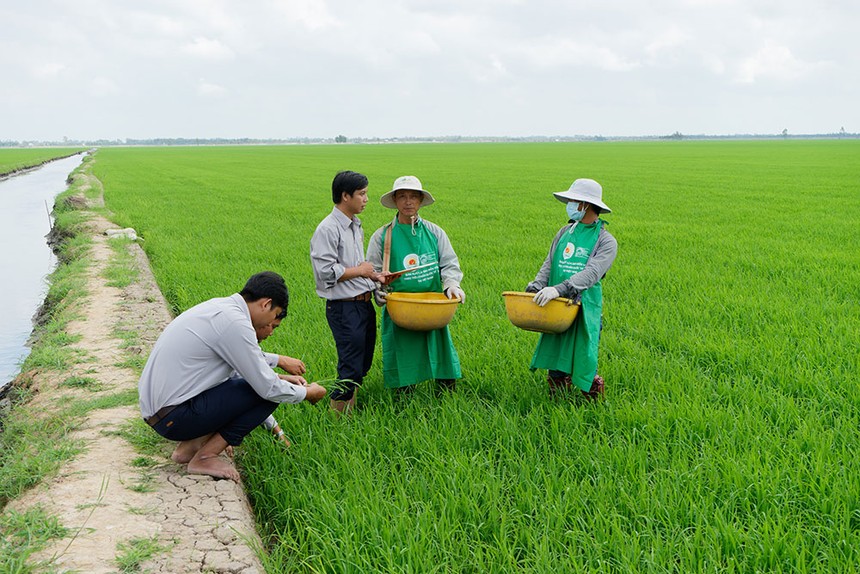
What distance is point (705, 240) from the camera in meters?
8.77

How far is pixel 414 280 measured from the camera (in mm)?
3490

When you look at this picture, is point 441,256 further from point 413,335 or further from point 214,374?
point 214,374

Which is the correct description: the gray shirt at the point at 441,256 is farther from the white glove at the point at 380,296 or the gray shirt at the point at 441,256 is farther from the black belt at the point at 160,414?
the black belt at the point at 160,414

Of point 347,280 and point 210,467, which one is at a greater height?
point 347,280

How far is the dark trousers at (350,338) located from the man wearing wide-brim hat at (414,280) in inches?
3.7

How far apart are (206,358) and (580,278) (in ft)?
5.59

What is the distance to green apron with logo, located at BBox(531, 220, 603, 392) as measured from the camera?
3.28 m

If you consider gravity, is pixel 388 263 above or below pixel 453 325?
above

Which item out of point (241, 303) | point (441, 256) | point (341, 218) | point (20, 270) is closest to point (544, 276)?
point (441, 256)

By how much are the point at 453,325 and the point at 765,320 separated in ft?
7.35

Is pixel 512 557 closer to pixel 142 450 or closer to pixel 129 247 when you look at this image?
pixel 142 450

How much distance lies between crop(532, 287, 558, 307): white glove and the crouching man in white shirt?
113 cm

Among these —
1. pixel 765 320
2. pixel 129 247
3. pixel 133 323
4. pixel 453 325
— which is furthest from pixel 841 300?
pixel 129 247

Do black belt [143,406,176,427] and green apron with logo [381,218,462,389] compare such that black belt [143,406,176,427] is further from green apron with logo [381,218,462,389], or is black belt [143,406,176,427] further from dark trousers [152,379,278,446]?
green apron with logo [381,218,462,389]
